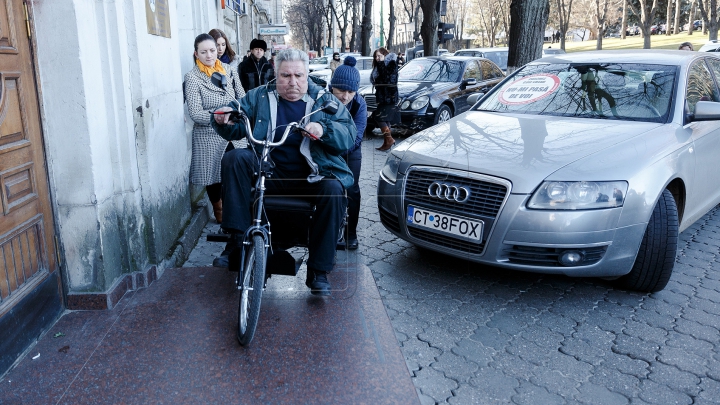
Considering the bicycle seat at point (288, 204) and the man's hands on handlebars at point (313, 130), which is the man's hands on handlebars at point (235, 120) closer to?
the man's hands on handlebars at point (313, 130)

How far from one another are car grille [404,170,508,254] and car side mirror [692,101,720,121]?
1.86 m

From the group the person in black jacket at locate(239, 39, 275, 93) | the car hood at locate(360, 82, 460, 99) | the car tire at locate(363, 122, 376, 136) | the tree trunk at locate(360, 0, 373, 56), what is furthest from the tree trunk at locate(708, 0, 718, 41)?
the person in black jacket at locate(239, 39, 275, 93)

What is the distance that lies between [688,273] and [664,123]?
1166 millimetres

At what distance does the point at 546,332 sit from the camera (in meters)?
3.66

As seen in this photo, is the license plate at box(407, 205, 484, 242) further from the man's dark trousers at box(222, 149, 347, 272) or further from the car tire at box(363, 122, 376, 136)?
the car tire at box(363, 122, 376, 136)

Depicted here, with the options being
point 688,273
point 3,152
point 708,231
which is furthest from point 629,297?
point 3,152

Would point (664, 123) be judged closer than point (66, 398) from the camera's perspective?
No

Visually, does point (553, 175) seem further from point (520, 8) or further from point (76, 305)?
point (520, 8)

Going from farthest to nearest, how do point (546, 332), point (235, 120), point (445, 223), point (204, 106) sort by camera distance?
point (204, 106)
point (445, 223)
point (235, 120)
point (546, 332)

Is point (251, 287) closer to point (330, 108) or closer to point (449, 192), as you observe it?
point (330, 108)

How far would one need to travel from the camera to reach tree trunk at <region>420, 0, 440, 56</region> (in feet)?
63.5

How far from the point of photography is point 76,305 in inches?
147

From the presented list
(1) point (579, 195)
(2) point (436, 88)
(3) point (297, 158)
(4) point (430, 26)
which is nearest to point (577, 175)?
(1) point (579, 195)

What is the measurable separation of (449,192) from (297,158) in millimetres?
1025
